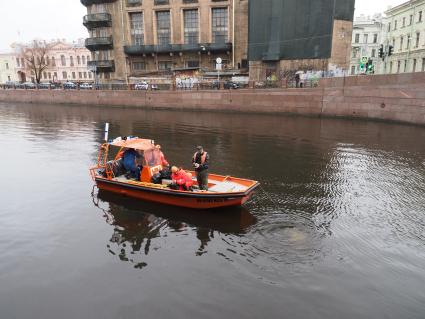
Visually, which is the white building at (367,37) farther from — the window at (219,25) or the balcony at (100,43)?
the balcony at (100,43)

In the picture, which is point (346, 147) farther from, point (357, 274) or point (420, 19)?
point (420, 19)

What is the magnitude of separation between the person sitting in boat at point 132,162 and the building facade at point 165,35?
38.1 m

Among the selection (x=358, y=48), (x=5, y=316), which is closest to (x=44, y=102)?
(x=5, y=316)

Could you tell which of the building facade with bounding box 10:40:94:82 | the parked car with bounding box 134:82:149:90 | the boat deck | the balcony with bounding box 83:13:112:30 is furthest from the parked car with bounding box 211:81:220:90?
the building facade with bounding box 10:40:94:82

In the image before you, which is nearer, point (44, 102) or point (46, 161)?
point (46, 161)

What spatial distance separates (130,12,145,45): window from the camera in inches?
2131

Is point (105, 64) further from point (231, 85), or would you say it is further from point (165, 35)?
point (231, 85)

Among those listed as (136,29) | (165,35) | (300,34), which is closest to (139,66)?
(136,29)

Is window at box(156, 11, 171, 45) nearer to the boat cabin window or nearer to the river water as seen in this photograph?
the river water

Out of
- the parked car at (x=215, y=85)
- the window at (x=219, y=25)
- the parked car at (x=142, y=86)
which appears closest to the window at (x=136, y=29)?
the window at (x=219, y=25)


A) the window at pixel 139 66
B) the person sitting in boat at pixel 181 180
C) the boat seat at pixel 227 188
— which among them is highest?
the window at pixel 139 66

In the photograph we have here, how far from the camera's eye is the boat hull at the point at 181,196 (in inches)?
437

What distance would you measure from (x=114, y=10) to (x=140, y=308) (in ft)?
184

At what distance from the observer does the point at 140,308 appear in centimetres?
725
